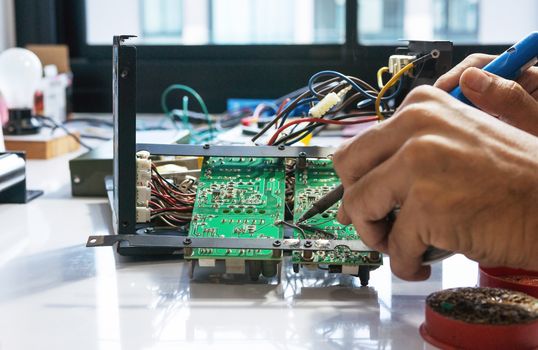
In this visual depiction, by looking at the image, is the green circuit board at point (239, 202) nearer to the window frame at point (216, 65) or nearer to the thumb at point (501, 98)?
the thumb at point (501, 98)

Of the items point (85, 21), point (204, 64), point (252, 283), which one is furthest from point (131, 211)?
point (85, 21)

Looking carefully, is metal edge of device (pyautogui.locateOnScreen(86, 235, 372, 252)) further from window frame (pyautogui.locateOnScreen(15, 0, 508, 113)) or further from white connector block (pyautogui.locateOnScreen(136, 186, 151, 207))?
window frame (pyautogui.locateOnScreen(15, 0, 508, 113))

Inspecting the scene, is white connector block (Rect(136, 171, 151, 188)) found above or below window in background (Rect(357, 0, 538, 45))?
below

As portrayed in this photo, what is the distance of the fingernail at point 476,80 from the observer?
0.78 m

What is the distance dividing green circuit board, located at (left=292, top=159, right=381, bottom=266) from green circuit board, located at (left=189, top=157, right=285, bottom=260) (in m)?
0.02

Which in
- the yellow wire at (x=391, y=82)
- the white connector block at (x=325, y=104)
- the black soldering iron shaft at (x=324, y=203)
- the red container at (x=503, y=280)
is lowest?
the red container at (x=503, y=280)

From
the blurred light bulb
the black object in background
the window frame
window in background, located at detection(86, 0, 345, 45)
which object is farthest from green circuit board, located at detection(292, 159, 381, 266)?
window in background, located at detection(86, 0, 345, 45)

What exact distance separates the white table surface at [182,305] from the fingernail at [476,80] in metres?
0.22

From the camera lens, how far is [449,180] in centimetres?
59

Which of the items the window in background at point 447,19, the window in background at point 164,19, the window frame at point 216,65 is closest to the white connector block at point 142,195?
the window frame at point 216,65

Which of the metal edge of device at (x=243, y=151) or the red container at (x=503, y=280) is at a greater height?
the metal edge of device at (x=243, y=151)

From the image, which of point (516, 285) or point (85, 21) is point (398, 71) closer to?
point (516, 285)

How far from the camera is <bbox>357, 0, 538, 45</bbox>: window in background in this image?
502 cm

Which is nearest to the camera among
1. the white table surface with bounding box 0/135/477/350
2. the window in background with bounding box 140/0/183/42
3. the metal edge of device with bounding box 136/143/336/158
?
the white table surface with bounding box 0/135/477/350
